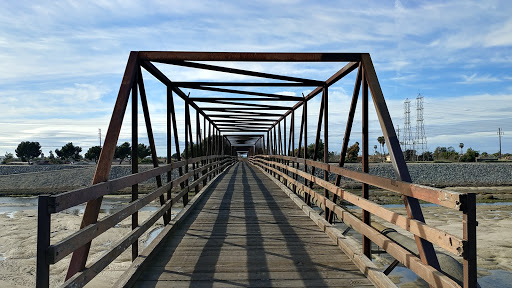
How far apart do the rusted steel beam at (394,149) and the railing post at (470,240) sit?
26.9 inches

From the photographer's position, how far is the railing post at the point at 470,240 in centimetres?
239

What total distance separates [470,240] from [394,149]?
167 cm

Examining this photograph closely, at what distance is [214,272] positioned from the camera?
13.6ft

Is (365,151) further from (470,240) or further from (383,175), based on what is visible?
(383,175)

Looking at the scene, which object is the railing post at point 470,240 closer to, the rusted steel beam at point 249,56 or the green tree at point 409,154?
the rusted steel beam at point 249,56

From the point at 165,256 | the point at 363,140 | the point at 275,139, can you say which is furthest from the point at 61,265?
the point at 275,139

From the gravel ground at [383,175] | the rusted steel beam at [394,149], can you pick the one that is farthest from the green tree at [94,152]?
the rusted steel beam at [394,149]

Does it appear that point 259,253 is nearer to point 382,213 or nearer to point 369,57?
point 382,213

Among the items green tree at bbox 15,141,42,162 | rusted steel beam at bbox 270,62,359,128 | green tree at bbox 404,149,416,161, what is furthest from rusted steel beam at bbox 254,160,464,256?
green tree at bbox 15,141,42,162

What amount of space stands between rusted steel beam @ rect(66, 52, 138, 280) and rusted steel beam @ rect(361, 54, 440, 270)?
265cm

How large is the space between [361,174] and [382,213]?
30.5 inches

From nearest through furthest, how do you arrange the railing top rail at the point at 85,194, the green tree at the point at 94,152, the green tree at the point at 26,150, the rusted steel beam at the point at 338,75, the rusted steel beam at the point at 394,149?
the railing top rail at the point at 85,194 → the rusted steel beam at the point at 394,149 → the rusted steel beam at the point at 338,75 → the green tree at the point at 94,152 → the green tree at the point at 26,150

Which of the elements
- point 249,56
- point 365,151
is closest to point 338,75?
point 249,56

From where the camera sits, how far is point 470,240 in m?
2.39
